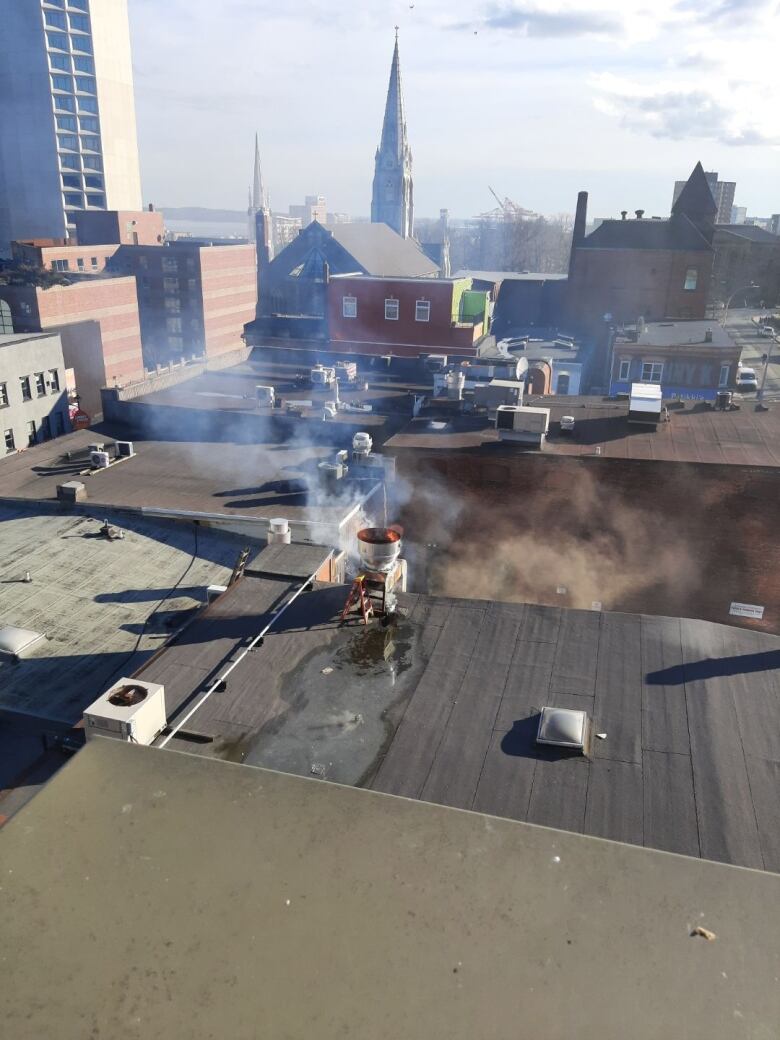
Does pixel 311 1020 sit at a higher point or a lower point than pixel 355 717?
higher

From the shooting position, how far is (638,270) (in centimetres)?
6175

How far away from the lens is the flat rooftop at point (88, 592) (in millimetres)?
16344

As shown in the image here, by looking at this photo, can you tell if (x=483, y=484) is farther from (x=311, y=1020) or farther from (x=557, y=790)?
(x=311, y=1020)

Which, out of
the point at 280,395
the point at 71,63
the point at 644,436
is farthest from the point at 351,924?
the point at 71,63

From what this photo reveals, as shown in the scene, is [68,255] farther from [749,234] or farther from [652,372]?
[749,234]

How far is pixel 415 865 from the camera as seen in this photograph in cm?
416

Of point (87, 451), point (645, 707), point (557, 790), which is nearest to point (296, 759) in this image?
point (557, 790)

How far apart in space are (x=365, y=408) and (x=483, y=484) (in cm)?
1168

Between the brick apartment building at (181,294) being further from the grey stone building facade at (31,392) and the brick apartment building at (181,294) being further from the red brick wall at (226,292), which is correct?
the grey stone building facade at (31,392)

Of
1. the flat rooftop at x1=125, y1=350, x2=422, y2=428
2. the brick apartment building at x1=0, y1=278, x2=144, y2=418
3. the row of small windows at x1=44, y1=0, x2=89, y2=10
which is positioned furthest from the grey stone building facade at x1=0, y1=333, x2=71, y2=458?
the row of small windows at x1=44, y1=0, x2=89, y2=10

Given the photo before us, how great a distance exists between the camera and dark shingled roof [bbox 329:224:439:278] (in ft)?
244

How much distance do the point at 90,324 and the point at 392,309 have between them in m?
21.6

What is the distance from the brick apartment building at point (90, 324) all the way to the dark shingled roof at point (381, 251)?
2368 cm

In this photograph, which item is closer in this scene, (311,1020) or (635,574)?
(311,1020)
